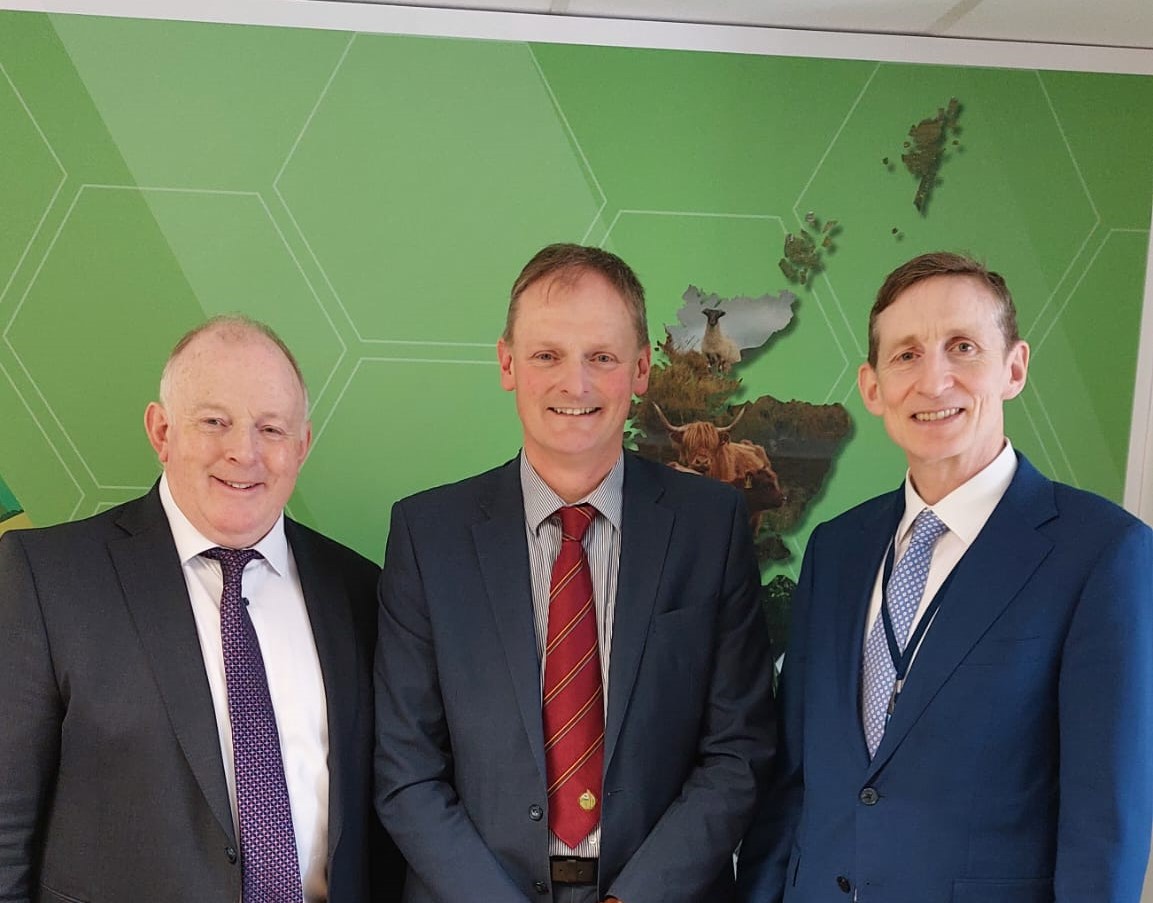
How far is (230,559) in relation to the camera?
2.12 metres

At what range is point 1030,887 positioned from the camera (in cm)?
182

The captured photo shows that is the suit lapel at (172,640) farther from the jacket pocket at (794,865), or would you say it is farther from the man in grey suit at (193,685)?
the jacket pocket at (794,865)

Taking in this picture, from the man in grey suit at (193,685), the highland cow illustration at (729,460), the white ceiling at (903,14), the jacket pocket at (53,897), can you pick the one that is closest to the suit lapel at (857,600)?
the highland cow illustration at (729,460)

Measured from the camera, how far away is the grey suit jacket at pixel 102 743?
1967 millimetres

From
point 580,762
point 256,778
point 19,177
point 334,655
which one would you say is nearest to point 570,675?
point 580,762

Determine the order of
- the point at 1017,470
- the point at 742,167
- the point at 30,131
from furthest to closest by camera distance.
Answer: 1. the point at 742,167
2. the point at 30,131
3. the point at 1017,470

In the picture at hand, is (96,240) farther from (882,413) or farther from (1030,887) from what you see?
(1030,887)

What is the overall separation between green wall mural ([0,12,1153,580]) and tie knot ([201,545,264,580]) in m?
0.65

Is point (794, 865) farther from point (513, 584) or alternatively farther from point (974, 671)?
point (513, 584)

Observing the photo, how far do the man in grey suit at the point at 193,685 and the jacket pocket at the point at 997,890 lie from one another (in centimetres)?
110

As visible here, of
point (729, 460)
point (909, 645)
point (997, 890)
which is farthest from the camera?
point (729, 460)

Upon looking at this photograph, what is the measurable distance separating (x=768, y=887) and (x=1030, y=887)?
1.78ft

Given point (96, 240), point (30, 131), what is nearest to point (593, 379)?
point (96, 240)

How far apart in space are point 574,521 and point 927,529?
2.16 ft
